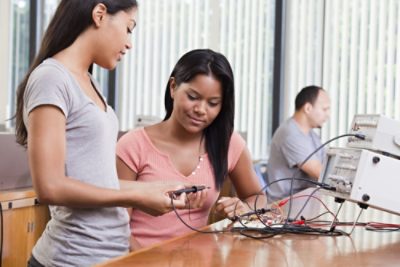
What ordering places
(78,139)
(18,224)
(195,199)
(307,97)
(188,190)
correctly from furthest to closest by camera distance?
(307,97)
(18,224)
(195,199)
(188,190)
(78,139)

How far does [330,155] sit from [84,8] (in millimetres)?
858

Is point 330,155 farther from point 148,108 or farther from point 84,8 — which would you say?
point 148,108

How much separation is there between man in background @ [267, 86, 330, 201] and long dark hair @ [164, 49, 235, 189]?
230 cm

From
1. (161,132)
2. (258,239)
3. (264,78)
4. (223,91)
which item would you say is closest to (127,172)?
(161,132)

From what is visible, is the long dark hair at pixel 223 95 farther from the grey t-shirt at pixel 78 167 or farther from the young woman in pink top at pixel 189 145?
the grey t-shirt at pixel 78 167

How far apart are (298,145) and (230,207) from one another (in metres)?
2.70

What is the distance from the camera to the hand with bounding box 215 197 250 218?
2.10 m

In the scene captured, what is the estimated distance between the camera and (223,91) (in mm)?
2156

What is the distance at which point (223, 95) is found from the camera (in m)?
2.16

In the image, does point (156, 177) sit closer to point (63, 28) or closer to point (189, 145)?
point (189, 145)

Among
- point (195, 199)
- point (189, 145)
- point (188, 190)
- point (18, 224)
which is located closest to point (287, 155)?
point (18, 224)

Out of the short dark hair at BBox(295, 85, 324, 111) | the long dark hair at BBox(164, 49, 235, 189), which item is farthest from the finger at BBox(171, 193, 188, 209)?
the short dark hair at BBox(295, 85, 324, 111)

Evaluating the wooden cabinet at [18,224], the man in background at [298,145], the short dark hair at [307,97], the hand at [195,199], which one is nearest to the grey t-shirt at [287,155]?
the man in background at [298,145]

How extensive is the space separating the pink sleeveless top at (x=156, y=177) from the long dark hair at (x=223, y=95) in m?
0.04
